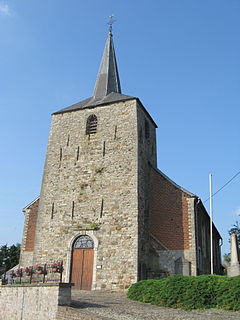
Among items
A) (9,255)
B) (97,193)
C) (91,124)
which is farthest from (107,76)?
(9,255)

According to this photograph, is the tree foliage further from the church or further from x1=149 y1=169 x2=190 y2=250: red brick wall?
x1=149 y1=169 x2=190 y2=250: red brick wall

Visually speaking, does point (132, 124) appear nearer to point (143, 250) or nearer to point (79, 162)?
point (79, 162)

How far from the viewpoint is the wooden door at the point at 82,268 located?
660 inches

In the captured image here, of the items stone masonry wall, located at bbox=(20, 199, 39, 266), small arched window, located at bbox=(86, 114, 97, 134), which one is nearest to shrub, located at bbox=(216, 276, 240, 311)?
small arched window, located at bbox=(86, 114, 97, 134)

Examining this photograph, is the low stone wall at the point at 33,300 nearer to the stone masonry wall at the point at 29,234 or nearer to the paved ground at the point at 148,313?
the paved ground at the point at 148,313

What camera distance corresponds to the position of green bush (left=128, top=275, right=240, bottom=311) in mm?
9969

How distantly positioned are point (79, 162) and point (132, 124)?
3704mm

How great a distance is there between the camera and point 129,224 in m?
17.0

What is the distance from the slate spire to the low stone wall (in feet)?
44.1

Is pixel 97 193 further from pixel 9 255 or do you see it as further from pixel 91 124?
pixel 9 255

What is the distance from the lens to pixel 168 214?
59.9ft

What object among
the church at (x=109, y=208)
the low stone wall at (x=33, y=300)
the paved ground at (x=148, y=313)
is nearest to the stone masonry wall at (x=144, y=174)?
the church at (x=109, y=208)

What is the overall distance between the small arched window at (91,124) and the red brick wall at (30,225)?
18.3 ft

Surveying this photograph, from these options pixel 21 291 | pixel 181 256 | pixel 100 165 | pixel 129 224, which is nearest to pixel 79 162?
pixel 100 165
